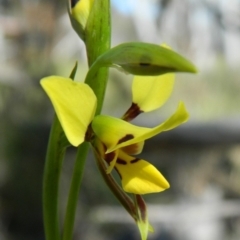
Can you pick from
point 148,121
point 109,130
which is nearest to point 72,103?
point 109,130

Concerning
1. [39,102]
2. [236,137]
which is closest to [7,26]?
[39,102]

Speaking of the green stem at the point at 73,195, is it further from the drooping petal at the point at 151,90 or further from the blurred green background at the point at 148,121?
the blurred green background at the point at 148,121

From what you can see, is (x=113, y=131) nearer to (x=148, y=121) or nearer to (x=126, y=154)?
(x=126, y=154)

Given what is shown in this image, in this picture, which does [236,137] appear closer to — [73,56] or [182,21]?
[182,21]

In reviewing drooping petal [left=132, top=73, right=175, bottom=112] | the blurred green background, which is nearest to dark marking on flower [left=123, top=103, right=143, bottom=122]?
drooping petal [left=132, top=73, right=175, bottom=112]

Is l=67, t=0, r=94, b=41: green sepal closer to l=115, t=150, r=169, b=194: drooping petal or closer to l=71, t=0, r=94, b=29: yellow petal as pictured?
l=71, t=0, r=94, b=29: yellow petal

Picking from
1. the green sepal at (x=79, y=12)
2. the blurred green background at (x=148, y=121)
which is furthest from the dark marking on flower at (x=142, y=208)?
the blurred green background at (x=148, y=121)
